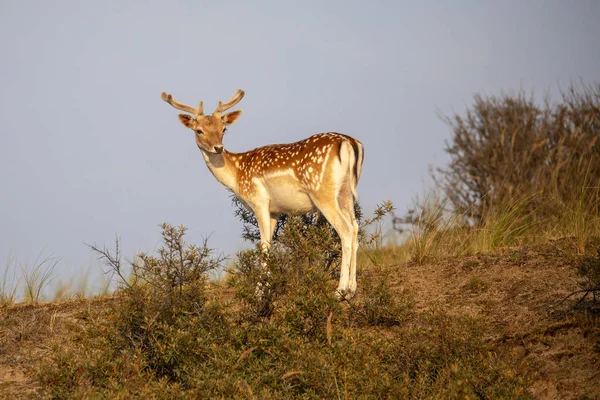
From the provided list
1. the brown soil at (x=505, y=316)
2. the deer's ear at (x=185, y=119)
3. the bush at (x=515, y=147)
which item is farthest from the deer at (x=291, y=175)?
the bush at (x=515, y=147)

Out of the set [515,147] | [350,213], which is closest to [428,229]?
[350,213]

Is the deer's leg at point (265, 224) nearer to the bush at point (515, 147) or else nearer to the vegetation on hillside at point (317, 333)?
the vegetation on hillside at point (317, 333)

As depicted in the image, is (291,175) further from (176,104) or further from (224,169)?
(176,104)

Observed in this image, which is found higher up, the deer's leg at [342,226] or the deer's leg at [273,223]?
the deer's leg at [273,223]

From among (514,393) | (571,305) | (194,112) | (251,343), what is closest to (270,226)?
(194,112)

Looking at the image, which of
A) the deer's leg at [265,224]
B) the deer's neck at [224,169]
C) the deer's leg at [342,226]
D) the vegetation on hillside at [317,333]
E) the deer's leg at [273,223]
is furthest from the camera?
the deer's neck at [224,169]

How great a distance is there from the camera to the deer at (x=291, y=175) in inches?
346

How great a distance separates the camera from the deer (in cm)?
879

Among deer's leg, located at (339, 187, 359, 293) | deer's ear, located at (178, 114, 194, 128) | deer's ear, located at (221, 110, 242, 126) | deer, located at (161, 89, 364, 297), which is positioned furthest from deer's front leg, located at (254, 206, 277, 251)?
deer's ear, located at (178, 114, 194, 128)

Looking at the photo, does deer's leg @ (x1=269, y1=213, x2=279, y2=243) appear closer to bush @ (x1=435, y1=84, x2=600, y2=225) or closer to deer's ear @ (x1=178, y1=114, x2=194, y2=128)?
deer's ear @ (x1=178, y1=114, x2=194, y2=128)

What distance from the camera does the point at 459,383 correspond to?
5.20m

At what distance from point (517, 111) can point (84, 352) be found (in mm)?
15000

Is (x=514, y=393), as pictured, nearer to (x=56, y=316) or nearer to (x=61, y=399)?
(x=61, y=399)

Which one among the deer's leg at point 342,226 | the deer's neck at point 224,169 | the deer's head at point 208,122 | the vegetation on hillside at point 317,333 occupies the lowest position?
the vegetation on hillside at point 317,333
